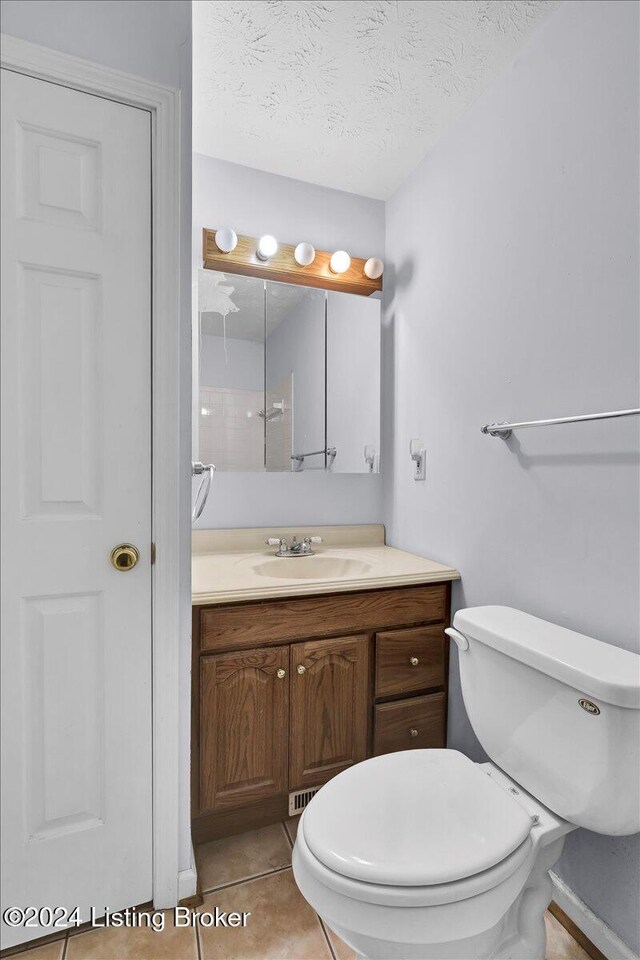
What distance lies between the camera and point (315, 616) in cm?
144

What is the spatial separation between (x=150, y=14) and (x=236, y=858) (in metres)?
2.20

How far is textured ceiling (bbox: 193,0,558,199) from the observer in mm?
1267

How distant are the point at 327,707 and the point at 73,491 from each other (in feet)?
3.16

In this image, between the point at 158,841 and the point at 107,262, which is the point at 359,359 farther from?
the point at 158,841

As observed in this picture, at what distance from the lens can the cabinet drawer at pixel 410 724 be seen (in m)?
1.54

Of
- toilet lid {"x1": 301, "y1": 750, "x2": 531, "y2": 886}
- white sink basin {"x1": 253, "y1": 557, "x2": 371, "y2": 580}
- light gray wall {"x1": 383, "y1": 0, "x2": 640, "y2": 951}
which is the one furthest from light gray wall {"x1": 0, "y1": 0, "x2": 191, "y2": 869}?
light gray wall {"x1": 383, "y1": 0, "x2": 640, "y2": 951}

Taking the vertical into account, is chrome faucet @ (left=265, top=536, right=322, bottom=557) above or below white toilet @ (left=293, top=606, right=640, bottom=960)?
above

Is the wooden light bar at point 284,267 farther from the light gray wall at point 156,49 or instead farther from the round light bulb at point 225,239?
the light gray wall at point 156,49

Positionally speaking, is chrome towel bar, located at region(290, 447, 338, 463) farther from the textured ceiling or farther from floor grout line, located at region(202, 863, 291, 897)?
floor grout line, located at region(202, 863, 291, 897)

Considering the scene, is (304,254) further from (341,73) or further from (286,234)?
(341,73)

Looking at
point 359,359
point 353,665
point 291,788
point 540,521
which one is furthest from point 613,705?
point 359,359

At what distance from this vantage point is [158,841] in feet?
3.96

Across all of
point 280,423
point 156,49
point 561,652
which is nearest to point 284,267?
point 280,423

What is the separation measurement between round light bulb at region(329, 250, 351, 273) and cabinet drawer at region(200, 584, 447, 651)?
129cm
